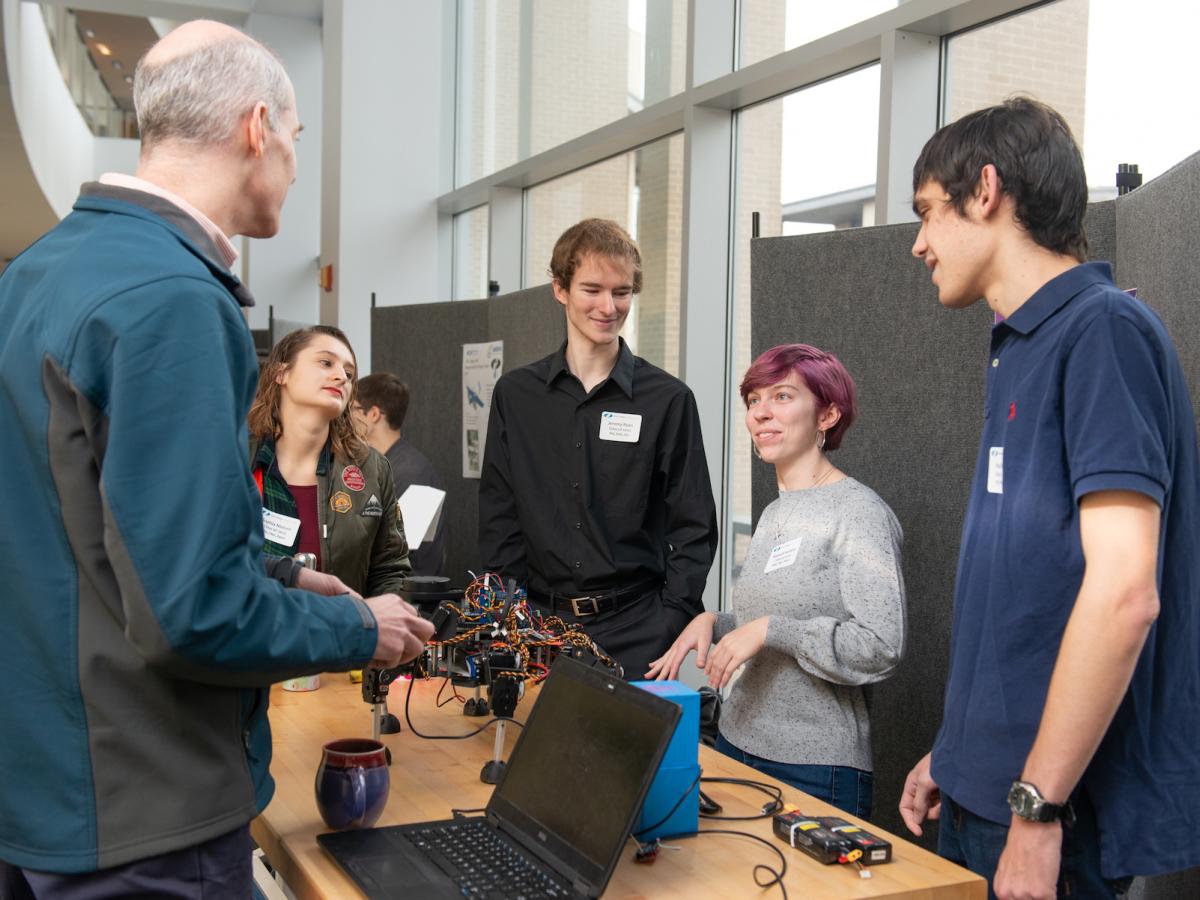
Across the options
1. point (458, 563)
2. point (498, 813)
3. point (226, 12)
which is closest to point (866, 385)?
point (498, 813)

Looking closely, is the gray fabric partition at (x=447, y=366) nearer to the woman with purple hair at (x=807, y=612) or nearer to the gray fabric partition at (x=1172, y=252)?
the woman with purple hair at (x=807, y=612)

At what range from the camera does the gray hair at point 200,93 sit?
1331mm

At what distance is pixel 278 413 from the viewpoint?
9.34ft

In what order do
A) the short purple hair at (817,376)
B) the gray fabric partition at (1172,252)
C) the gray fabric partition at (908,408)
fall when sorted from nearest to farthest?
the gray fabric partition at (1172,252) → the short purple hair at (817,376) → the gray fabric partition at (908,408)

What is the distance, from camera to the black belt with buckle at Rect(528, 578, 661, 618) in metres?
2.66

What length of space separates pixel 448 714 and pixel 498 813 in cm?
67

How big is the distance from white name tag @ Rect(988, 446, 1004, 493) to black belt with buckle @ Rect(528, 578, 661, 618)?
130cm

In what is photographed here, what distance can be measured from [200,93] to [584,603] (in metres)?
1.61

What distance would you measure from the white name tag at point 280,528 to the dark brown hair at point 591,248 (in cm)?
88

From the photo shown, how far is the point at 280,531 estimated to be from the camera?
102 inches

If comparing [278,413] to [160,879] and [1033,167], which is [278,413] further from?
[1033,167]

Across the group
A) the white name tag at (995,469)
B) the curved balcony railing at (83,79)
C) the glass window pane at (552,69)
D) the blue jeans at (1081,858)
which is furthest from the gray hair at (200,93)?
the curved balcony railing at (83,79)

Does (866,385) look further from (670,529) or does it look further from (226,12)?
(226,12)

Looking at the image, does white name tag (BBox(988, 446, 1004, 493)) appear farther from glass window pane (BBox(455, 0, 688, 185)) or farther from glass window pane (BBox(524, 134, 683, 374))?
glass window pane (BBox(455, 0, 688, 185))
